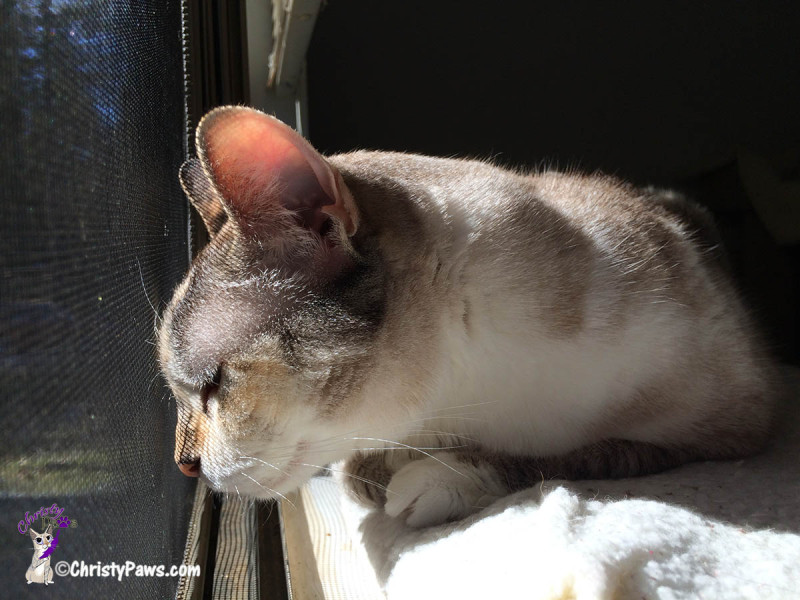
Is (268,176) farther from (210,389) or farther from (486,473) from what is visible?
(486,473)

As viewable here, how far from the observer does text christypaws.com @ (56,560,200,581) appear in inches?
22.5

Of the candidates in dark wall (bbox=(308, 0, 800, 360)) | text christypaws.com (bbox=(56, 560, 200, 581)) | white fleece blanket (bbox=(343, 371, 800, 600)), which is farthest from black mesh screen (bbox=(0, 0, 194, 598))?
dark wall (bbox=(308, 0, 800, 360))

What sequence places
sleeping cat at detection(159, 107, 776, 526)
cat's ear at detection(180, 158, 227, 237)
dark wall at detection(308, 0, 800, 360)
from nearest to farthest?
1. sleeping cat at detection(159, 107, 776, 526)
2. cat's ear at detection(180, 158, 227, 237)
3. dark wall at detection(308, 0, 800, 360)

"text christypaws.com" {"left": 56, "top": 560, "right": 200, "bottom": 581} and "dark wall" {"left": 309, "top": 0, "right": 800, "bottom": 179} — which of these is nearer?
"text christypaws.com" {"left": 56, "top": 560, "right": 200, "bottom": 581}

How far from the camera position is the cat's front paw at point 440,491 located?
105 cm

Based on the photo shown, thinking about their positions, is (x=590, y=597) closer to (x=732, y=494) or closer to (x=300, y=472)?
(x=732, y=494)

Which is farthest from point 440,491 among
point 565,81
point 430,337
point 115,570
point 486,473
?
point 565,81

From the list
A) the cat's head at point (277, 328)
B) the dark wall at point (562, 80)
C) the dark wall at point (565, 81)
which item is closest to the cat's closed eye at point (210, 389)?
the cat's head at point (277, 328)

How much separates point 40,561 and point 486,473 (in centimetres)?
76

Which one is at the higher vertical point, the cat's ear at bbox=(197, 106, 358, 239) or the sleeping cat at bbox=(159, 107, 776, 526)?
the cat's ear at bbox=(197, 106, 358, 239)

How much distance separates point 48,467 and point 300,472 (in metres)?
0.61

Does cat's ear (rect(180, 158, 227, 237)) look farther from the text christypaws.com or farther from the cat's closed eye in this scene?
the text christypaws.com

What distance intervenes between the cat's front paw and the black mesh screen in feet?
1.29

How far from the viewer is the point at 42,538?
20.0 inches
